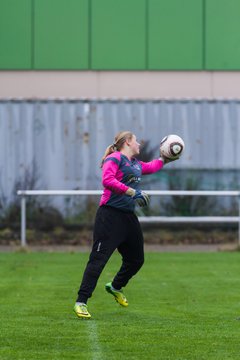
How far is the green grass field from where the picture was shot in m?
8.97

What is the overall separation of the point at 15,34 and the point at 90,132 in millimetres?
3973

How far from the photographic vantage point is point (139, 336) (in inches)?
384

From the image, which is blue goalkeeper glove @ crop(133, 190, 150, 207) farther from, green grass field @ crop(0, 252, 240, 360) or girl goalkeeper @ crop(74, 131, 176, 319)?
green grass field @ crop(0, 252, 240, 360)

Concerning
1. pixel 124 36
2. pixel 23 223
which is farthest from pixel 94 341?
pixel 124 36

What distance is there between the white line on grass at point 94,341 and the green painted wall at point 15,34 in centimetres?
1577

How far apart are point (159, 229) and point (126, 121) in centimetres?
230

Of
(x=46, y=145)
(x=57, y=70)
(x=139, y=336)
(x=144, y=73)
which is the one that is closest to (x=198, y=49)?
(x=144, y=73)

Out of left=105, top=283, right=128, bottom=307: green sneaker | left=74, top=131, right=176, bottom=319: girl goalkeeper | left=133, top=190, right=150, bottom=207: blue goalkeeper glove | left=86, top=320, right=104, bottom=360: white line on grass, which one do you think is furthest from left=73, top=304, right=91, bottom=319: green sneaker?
left=133, top=190, right=150, bottom=207: blue goalkeeper glove

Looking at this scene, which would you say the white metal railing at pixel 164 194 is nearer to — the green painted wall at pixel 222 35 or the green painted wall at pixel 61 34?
the green painted wall at pixel 222 35

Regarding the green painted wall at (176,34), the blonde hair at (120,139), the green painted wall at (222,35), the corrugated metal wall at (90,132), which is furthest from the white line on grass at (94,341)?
the green painted wall at (222,35)

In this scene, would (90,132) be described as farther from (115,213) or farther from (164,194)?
(115,213)

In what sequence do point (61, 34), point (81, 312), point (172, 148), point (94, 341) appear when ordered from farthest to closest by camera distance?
point (61, 34) → point (172, 148) → point (81, 312) → point (94, 341)

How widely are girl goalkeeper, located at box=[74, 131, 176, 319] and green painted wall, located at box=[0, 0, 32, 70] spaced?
48.1 feet

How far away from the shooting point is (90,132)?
913 inches
